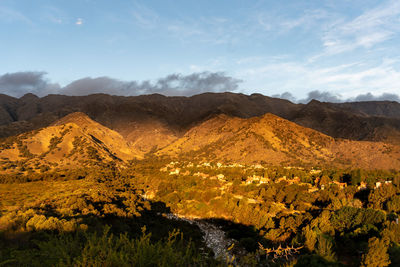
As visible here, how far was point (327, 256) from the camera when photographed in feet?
79.5

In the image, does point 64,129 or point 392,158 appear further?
point 64,129

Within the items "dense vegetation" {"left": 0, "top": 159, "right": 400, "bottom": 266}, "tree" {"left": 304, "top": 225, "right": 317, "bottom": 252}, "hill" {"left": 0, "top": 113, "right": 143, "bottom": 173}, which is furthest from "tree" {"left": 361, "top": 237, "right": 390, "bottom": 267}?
"hill" {"left": 0, "top": 113, "right": 143, "bottom": 173}

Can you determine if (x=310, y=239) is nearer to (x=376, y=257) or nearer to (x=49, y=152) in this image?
(x=376, y=257)

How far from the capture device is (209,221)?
2056 inches

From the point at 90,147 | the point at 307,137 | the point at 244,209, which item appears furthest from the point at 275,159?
the point at 90,147

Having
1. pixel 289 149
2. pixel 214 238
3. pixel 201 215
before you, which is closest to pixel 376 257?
pixel 214 238

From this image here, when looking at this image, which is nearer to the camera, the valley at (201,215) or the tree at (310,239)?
the valley at (201,215)

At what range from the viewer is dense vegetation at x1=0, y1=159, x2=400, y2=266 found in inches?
235

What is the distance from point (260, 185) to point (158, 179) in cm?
3877

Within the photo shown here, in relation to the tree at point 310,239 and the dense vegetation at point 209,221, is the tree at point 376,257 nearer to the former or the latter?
the dense vegetation at point 209,221

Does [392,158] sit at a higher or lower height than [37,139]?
lower

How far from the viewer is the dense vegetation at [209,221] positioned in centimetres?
598

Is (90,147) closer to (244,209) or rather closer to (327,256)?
(244,209)

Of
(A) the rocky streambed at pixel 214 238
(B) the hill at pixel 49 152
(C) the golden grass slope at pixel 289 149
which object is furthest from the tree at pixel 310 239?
(B) the hill at pixel 49 152
